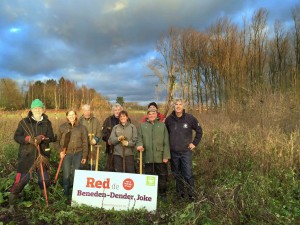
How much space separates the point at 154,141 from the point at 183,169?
0.87 metres

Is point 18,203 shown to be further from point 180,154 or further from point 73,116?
point 180,154

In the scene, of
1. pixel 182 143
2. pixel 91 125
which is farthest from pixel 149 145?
pixel 91 125

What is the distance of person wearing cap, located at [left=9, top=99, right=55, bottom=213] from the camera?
538 centimetres

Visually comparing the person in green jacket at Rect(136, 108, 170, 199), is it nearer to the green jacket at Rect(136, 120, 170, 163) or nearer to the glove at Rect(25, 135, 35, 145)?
the green jacket at Rect(136, 120, 170, 163)

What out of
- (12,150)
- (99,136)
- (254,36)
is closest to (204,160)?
(99,136)

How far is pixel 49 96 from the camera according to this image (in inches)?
993

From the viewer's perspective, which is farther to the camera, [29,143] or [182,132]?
[182,132]

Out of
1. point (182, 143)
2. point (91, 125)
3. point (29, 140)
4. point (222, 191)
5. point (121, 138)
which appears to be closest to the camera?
point (222, 191)

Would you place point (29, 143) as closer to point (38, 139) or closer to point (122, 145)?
point (38, 139)

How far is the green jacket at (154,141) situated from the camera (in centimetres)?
613

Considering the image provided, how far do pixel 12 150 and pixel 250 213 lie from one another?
7319 mm

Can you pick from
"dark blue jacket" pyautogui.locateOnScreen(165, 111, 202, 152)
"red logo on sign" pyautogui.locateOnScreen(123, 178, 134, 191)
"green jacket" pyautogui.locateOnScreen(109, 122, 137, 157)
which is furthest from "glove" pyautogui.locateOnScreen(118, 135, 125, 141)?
"dark blue jacket" pyautogui.locateOnScreen(165, 111, 202, 152)

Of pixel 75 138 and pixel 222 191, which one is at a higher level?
pixel 75 138

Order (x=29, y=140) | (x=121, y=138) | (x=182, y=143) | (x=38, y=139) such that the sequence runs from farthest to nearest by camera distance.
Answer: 1. (x=182, y=143)
2. (x=121, y=138)
3. (x=38, y=139)
4. (x=29, y=140)
